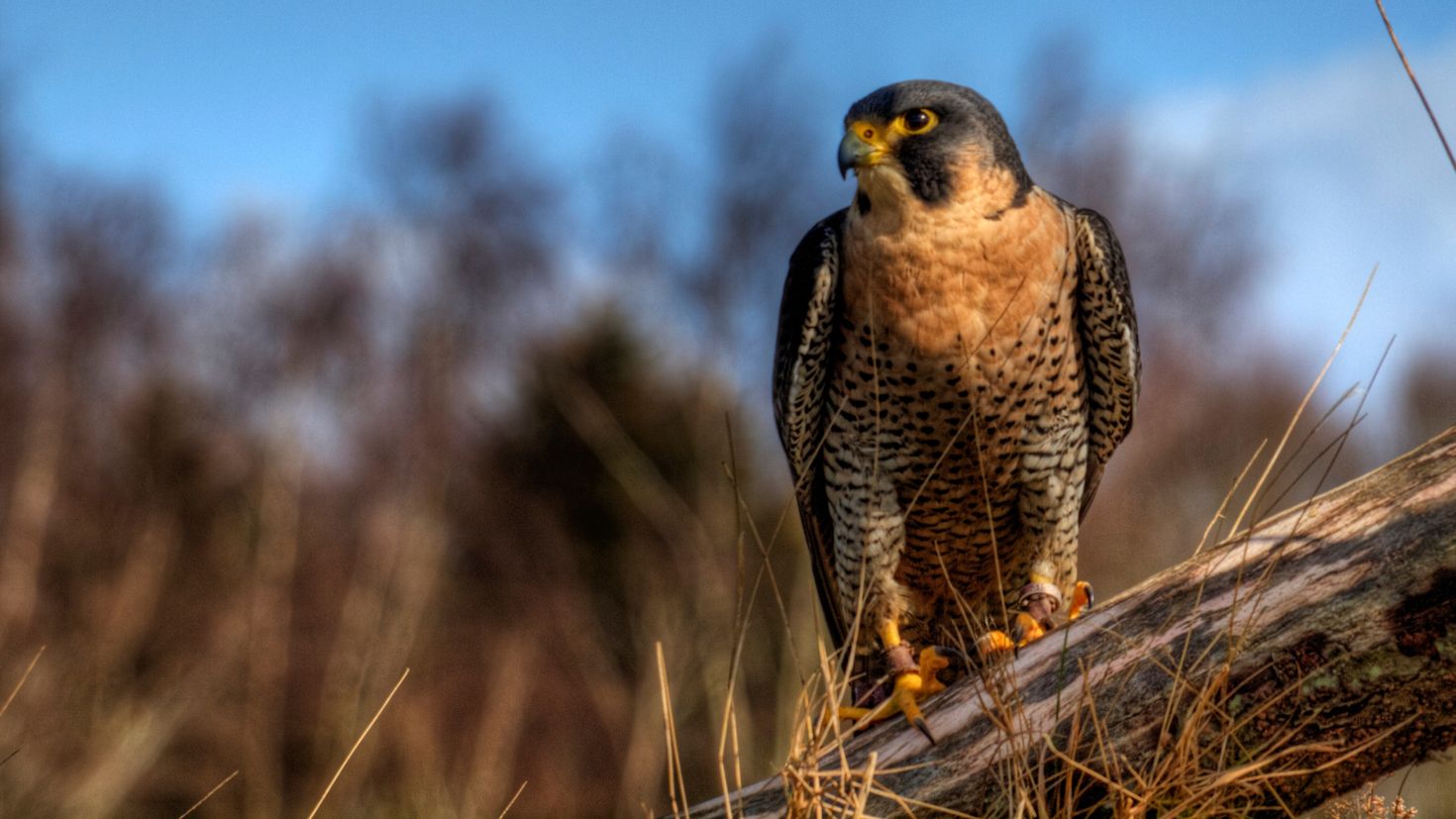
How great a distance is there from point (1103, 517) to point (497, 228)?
42.3ft

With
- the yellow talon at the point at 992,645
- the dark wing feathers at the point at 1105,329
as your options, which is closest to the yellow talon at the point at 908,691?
the yellow talon at the point at 992,645

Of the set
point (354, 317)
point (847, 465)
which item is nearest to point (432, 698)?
point (354, 317)

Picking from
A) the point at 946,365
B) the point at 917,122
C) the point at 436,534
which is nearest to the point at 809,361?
the point at 946,365

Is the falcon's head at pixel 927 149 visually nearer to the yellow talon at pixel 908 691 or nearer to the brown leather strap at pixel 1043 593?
the brown leather strap at pixel 1043 593

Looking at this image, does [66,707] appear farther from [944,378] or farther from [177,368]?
[944,378]

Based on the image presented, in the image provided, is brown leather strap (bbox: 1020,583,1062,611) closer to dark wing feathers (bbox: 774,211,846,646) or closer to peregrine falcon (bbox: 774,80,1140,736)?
peregrine falcon (bbox: 774,80,1140,736)

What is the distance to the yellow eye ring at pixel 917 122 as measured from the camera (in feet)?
9.80

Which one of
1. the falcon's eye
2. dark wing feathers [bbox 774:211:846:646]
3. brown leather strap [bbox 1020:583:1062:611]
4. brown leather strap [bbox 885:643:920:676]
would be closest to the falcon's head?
the falcon's eye

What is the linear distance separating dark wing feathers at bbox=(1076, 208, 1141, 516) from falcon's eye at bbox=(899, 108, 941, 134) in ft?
1.64

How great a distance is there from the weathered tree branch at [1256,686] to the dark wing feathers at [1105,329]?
3.30ft

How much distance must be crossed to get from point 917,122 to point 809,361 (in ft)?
2.32

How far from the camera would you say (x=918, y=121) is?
298 centimetres

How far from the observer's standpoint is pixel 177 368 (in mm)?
19109

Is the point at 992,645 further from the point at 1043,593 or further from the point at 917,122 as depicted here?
the point at 917,122
